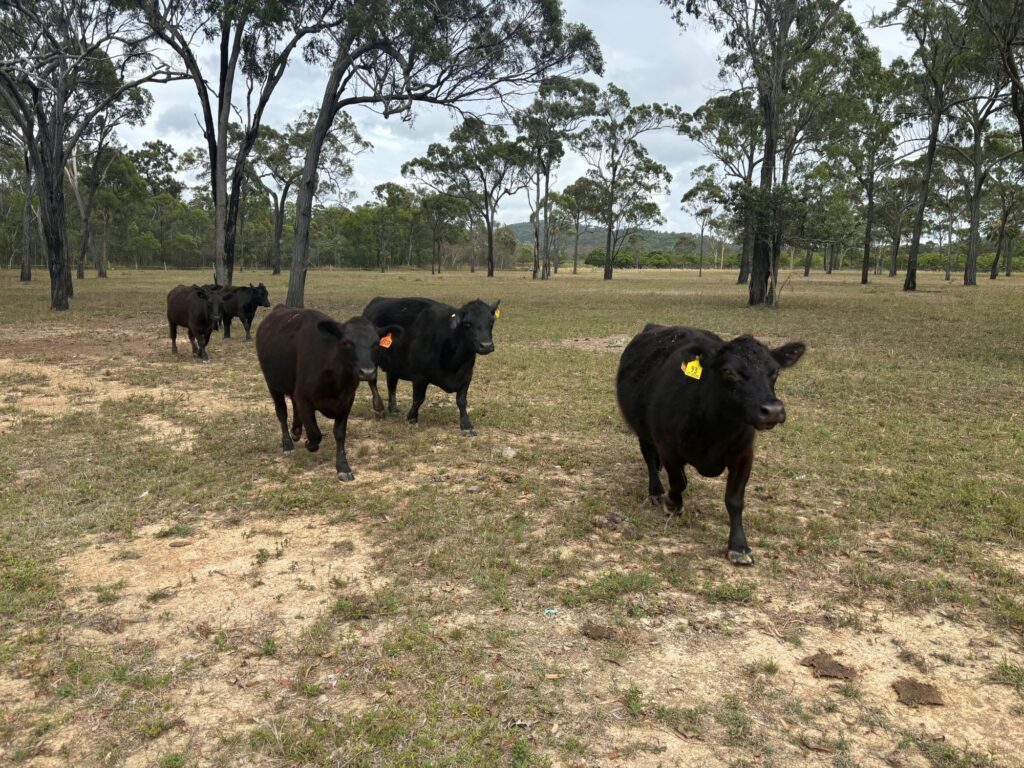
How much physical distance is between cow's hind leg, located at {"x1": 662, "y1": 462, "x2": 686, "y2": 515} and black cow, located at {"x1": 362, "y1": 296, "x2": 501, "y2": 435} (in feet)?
9.48

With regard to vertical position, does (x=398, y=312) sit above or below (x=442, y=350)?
above

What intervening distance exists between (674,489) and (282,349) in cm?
415

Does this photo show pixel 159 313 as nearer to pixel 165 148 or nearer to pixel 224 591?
pixel 224 591

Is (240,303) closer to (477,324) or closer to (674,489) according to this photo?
(477,324)

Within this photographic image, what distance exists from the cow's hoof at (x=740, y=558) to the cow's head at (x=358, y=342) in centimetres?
339

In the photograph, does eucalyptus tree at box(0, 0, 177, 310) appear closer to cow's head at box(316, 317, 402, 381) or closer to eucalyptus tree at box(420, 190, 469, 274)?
cow's head at box(316, 317, 402, 381)

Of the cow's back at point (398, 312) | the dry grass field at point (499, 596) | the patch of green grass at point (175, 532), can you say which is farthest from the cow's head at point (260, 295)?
the patch of green grass at point (175, 532)

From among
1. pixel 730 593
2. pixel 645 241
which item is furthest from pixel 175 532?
pixel 645 241

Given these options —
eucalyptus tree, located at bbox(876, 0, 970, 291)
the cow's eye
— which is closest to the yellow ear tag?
the cow's eye

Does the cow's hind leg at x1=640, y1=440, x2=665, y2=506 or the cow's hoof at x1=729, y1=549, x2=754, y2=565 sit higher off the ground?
the cow's hind leg at x1=640, y1=440, x2=665, y2=506

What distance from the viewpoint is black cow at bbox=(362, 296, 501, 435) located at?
725cm

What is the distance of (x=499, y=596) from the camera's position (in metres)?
3.74

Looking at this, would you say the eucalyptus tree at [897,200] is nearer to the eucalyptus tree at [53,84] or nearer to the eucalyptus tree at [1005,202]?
the eucalyptus tree at [1005,202]

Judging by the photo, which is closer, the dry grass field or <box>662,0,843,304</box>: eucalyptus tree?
the dry grass field
